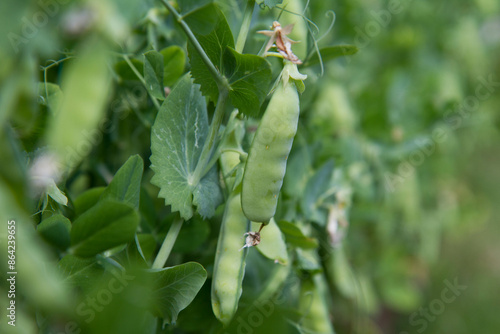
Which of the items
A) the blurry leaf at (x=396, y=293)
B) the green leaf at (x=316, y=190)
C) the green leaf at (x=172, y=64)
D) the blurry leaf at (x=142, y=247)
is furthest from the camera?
the blurry leaf at (x=396, y=293)

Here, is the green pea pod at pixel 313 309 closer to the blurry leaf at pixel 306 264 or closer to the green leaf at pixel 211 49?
the blurry leaf at pixel 306 264

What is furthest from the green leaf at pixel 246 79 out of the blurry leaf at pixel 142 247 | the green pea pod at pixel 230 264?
the blurry leaf at pixel 142 247

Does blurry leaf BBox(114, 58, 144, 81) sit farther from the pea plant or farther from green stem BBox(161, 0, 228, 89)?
green stem BBox(161, 0, 228, 89)

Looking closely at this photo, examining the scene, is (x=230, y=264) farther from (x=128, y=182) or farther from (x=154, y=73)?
(x=154, y=73)

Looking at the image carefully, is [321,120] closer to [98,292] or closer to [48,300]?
[98,292]

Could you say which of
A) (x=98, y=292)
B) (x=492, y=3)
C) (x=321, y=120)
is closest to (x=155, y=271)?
(x=98, y=292)

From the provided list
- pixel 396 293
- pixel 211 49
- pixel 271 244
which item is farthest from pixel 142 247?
pixel 396 293
